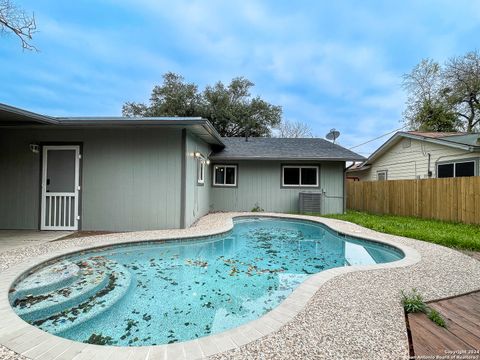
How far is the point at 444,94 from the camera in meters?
19.7

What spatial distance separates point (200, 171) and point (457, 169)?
969 centimetres

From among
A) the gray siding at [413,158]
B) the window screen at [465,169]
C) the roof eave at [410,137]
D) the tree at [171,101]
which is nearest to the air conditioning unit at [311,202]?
the roof eave at [410,137]

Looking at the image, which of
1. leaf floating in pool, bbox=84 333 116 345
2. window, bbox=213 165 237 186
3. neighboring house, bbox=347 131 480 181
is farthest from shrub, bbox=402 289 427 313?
window, bbox=213 165 237 186

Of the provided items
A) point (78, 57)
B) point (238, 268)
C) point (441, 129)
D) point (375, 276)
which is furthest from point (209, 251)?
point (441, 129)

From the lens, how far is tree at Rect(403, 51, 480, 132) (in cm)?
1814

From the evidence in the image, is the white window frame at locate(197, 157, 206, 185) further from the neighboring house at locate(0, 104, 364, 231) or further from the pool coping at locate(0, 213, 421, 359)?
the pool coping at locate(0, 213, 421, 359)

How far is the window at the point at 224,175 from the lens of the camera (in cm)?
1104

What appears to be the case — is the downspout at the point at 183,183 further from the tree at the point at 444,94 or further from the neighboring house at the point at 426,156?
the tree at the point at 444,94

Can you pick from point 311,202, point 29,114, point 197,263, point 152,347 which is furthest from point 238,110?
point 152,347

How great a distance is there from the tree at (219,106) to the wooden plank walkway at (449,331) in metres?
19.5

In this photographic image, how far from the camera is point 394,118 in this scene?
77.4 feet

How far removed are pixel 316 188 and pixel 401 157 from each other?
546 centimetres

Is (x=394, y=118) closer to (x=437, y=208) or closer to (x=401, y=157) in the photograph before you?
(x=401, y=157)

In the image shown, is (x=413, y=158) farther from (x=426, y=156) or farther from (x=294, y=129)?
(x=294, y=129)
